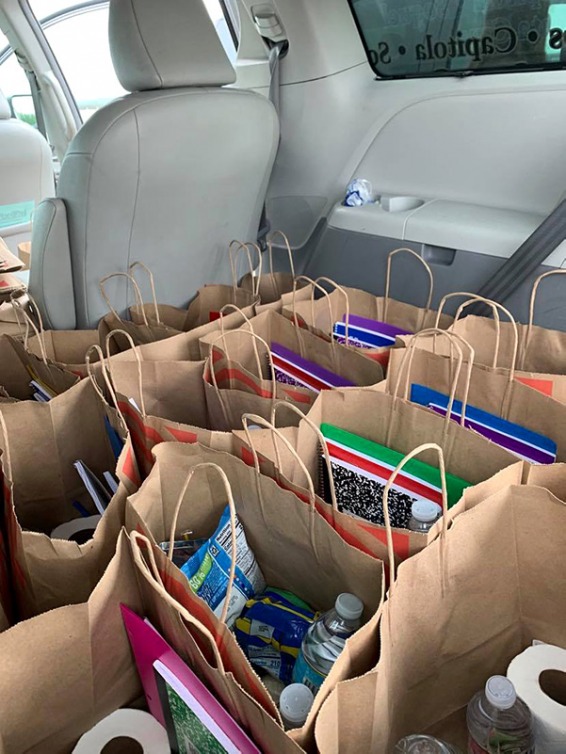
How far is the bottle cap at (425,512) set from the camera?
82 centimetres

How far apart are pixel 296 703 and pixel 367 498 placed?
0.34 meters

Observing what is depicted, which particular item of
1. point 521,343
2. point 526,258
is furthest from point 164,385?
point 526,258

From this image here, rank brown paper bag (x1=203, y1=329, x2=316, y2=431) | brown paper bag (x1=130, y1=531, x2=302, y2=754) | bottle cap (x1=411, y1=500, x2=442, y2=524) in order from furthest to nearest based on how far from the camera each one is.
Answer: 1. brown paper bag (x1=203, y1=329, x2=316, y2=431)
2. bottle cap (x1=411, y1=500, x2=442, y2=524)
3. brown paper bag (x1=130, y1=531, x2=302, y2=754)

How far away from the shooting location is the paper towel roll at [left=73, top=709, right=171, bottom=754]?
714mm

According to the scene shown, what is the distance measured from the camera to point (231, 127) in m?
1.56

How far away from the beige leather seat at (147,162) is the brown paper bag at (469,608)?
3.57 feet

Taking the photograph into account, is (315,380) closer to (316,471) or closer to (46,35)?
(316,471)

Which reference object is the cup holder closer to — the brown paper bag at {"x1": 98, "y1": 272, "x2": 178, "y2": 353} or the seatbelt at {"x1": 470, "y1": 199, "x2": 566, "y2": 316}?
the seatbelt at {"x1": 470, "y1": 199, "x2": 566, "y2": 316}

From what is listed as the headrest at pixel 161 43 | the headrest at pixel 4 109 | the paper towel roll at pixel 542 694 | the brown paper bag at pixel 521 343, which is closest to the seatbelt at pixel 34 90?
the headrest at pixel 4 109

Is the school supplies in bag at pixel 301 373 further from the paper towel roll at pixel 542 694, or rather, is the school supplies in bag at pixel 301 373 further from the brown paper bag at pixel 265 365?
the paper towel roll at pixel 542 694

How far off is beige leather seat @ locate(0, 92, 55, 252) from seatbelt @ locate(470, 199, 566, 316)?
2.43m

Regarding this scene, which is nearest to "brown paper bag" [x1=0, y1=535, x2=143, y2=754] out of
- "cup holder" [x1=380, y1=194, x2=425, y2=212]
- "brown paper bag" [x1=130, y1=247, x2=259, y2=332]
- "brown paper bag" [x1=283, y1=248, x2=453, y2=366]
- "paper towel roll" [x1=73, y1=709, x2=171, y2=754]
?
"paper towel roll" [x1=73, y1=709, x2=171, y2=754]

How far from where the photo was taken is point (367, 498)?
0.93 m

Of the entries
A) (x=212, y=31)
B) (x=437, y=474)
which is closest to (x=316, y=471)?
(x=437, y=474)
